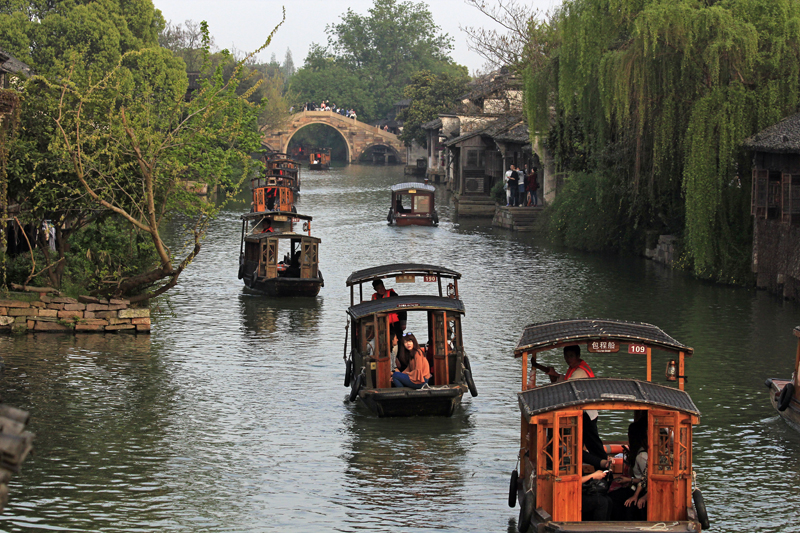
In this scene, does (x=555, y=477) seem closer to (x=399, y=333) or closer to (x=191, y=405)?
(x=399, y=333)

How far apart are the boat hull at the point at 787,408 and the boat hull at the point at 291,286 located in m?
12.9

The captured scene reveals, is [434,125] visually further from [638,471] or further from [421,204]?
[638,471]

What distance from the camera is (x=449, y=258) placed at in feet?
110

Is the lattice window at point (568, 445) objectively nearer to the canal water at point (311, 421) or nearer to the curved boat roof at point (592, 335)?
the curved boat roof at point (592, 335)

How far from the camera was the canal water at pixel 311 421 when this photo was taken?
1195cm

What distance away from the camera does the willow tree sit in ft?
81.0

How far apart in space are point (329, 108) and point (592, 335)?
100587 mm

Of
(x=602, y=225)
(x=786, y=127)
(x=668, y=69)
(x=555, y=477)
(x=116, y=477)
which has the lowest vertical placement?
(x=116, y=477)

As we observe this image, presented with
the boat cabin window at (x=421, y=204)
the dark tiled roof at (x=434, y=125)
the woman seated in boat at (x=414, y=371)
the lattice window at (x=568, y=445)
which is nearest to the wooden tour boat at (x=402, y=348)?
the woman seated in boat at (x=414, y=371)

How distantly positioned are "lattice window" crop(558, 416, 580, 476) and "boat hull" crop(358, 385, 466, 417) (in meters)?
5.06

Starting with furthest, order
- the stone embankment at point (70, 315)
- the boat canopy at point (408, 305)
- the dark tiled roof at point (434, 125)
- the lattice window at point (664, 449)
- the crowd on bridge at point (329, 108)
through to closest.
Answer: the crowd on bridge at point (329, 108)
the dark tiled roof at point (434, 125)
the stone embankment at point (70, 315)
the boat canopy at point (408, 305)
the lattice window at point (664, 449)

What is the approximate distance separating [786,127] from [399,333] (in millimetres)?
12397

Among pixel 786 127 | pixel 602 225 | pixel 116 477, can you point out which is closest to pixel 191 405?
pixel 116 477

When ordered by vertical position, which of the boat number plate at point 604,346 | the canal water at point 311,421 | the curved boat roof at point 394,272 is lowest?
the canal water at point 311,421
